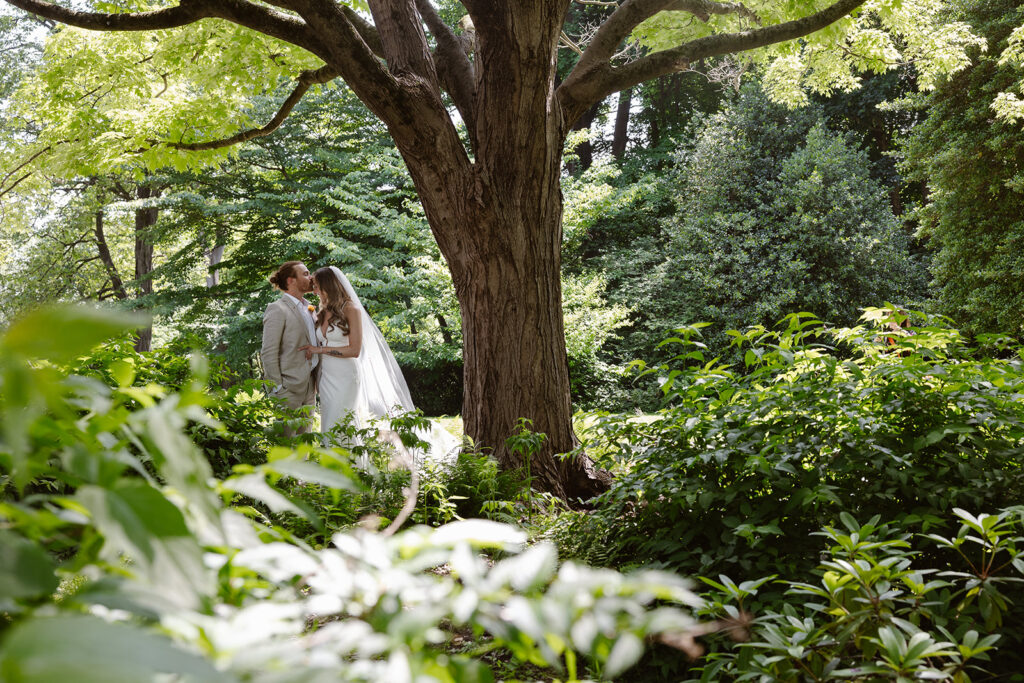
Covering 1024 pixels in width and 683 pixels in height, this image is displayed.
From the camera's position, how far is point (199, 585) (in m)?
0.48

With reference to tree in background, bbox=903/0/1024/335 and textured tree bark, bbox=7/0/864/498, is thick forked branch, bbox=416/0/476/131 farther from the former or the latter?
tree in background, bbox=903/0/1024/335

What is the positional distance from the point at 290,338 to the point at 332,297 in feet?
1.99

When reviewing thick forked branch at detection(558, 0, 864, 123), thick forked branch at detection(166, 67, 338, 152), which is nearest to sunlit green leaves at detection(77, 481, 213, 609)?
thick forked branch at detection(558, 0, 864, 123)

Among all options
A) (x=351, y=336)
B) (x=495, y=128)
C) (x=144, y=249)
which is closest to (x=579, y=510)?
(x=495, y=128)

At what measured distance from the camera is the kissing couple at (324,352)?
250 inches

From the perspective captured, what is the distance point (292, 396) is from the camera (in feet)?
21.1

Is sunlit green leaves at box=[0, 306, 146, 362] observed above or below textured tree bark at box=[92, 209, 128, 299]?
below

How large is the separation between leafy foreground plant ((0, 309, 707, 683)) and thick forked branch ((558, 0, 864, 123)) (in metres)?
5.35

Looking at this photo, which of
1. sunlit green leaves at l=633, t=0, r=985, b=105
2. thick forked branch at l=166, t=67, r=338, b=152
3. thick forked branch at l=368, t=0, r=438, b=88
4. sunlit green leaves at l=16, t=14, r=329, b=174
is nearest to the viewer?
thick forked branch at l=368, t=0, r=438, b=88

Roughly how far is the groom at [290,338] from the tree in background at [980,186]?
10700 mm

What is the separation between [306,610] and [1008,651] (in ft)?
7.32

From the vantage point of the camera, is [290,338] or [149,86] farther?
[149,86]

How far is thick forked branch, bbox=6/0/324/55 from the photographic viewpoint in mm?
4734

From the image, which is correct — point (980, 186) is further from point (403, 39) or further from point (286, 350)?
point (286, 350)
